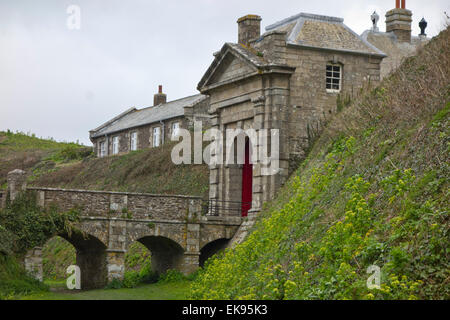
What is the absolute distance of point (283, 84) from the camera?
934 inches

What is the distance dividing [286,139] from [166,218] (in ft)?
16.1

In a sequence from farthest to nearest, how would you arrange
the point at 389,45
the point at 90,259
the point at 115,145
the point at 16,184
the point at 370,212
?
1. the point at 115,145
2. the point at 389,45
3. the point at 90,259
4. the point at 16,184
5. the point at 370,212

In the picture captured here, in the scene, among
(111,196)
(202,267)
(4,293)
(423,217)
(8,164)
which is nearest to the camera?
(423,217)

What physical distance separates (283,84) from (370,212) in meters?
12.3

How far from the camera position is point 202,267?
82.0ft

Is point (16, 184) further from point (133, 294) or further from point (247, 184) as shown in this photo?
point (247, 184)

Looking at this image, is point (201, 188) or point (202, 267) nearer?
point (202, 267)

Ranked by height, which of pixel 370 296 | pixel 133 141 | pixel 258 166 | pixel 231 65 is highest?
pixel 231 65

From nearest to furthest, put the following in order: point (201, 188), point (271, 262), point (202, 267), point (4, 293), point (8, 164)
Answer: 1. point (271, 262)
2. point (4, 293)
3. point (202, 267)
4. point (201, 188)
5. point (8, 164)

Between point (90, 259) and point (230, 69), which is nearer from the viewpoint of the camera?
point (90, 259)

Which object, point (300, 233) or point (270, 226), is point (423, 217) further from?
point (270, 226)

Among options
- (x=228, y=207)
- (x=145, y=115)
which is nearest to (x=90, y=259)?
(x=228, y=207)

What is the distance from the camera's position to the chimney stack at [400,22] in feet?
119
